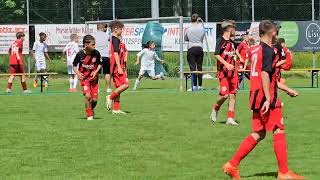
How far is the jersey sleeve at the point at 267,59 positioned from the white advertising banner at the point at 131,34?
22159mm

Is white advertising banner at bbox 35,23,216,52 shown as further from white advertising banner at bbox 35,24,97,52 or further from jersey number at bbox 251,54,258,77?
jersey number at bbox 251,54,258,77

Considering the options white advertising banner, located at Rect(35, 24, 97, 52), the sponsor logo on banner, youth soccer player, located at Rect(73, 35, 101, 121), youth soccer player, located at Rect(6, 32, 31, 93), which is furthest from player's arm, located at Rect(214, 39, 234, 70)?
white advertising banner, located at Rect(35, 24, 97, 52)

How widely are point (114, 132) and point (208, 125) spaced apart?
1902 mm

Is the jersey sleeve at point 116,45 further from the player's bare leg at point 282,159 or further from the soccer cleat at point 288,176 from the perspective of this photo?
the soccer cleat at point 288,176

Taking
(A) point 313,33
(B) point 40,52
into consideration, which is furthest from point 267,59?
(A) point 313,33

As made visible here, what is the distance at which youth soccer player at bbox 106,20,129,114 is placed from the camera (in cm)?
1598

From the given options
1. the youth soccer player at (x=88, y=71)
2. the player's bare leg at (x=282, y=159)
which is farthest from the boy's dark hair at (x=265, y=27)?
the youth soccer player at (x=88, y=71)

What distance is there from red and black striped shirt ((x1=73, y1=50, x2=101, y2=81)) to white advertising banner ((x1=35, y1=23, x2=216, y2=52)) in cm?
1565

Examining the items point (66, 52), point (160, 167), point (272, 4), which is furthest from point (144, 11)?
point (160, 167)

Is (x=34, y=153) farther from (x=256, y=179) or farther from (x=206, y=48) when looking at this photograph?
(x=206, y=48)

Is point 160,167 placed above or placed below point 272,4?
below

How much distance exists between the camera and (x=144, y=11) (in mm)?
40688

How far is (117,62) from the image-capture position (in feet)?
52.4

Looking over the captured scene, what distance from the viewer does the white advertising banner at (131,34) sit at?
3148 cm
